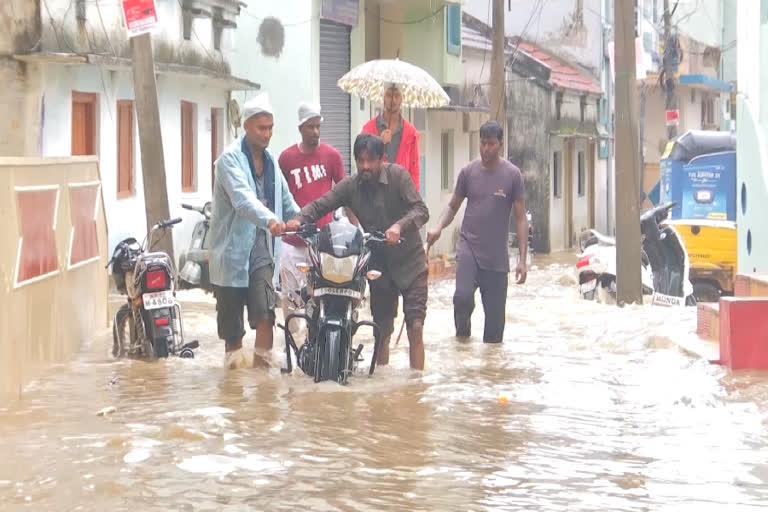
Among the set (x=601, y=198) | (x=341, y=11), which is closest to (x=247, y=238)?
(x=341, y=11)

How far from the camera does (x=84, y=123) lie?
1869 cm

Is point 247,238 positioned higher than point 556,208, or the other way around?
point 556,208

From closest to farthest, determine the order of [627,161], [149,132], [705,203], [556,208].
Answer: [149,132], [627,161], [705,203], [556,208]

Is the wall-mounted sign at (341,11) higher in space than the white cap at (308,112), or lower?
higher

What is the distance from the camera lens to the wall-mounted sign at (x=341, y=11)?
2533cm

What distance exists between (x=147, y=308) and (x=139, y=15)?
4.26 m

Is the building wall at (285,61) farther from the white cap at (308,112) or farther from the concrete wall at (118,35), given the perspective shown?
the white cap at (308,112)

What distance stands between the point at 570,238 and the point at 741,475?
35740 millimetres

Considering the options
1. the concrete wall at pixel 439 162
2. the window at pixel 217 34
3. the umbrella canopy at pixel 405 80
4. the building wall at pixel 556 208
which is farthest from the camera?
the building wall at pixel 556 208

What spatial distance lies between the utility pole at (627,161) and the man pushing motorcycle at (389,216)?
23.7 ft

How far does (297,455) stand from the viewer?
261 inches

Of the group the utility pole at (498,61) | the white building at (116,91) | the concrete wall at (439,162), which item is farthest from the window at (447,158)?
the white building at (116,91)

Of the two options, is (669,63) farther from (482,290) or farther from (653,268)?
(482,290)

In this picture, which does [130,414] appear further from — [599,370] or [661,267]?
[661,267]
